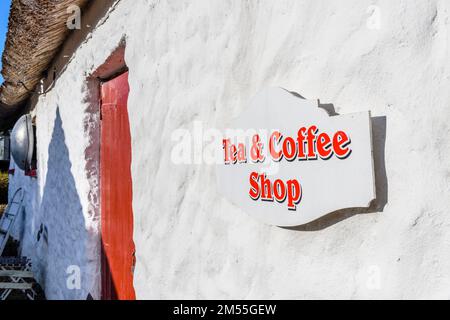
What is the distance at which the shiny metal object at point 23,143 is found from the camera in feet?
17.0

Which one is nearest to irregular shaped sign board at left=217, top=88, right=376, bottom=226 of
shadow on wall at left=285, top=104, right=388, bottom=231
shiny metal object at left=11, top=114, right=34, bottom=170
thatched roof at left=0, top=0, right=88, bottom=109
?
shadow on wall at left=285, top=104, right=388, bottom=231

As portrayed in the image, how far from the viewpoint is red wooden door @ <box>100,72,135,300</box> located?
2.43m

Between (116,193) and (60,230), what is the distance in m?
1.38

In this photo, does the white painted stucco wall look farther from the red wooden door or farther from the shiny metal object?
the shiny metal object

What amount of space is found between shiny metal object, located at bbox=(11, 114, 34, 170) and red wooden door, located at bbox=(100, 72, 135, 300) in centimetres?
265

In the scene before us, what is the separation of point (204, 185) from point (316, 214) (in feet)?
2.04

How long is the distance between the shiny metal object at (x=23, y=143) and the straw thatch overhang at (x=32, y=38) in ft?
1.60

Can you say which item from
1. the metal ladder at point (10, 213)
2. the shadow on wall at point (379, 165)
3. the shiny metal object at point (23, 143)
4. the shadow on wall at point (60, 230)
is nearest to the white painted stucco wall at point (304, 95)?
the shadow on wall at point (379, 165)

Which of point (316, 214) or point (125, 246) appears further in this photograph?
point (125, 246)

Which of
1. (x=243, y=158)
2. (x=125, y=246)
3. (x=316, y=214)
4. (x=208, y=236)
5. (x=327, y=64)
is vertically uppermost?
(x=327, y=64)

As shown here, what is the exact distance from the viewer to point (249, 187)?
1235mm
